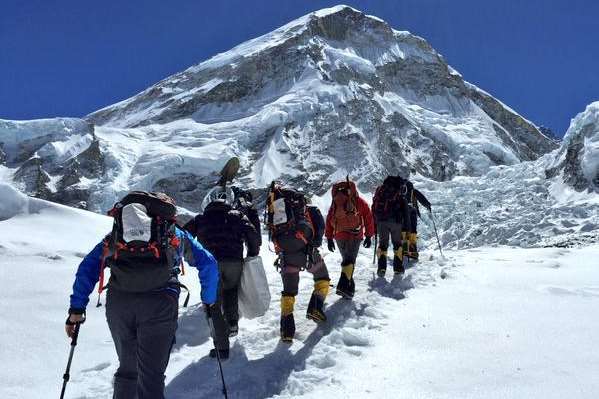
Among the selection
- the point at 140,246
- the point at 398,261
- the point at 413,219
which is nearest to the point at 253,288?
the point at 140,246

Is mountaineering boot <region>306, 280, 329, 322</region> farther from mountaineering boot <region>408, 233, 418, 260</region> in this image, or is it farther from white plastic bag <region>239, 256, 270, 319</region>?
mountaineering boot <region>408, 233, 418, 260</region>

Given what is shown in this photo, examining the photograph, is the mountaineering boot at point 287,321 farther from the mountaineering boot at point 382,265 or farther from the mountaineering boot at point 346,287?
the mountaineering boot at point 382,265

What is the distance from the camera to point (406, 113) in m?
81.0

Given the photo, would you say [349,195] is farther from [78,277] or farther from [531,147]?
[531,147]

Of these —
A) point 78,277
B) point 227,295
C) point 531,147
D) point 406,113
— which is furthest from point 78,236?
point 531,147

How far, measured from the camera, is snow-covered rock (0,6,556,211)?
62.2 metres

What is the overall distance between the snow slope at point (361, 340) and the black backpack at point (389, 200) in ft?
3.40

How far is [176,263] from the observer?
467 cm

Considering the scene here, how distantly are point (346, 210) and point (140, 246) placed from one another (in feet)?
14.2

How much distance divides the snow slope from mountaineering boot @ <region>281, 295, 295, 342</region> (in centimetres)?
14

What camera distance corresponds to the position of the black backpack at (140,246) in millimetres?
4395

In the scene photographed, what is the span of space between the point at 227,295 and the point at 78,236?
13.8ft

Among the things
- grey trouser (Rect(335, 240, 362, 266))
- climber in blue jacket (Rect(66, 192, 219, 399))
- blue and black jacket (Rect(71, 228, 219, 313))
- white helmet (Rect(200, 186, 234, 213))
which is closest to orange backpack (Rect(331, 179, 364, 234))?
grey trouser (Rect(335, 240, 362, 266))

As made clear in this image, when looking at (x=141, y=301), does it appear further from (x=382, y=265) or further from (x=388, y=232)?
(x=388, y=232)
